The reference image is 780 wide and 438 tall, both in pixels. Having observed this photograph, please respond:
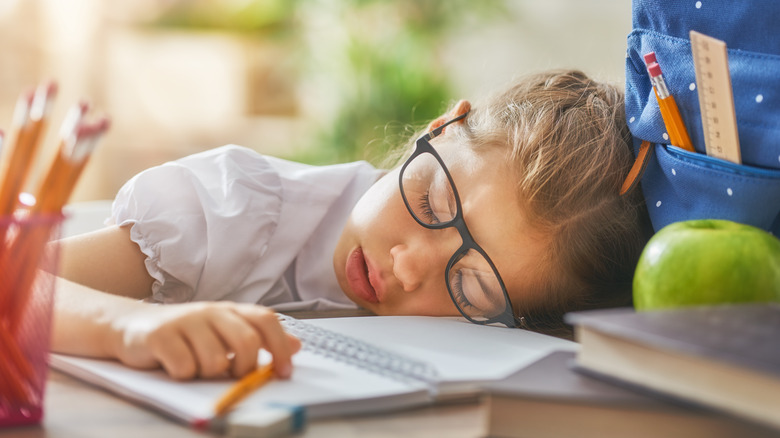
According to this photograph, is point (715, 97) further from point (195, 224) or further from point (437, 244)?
point (195, 224)

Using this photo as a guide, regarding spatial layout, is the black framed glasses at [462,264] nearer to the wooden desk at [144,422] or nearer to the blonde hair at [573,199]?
the blonde hair at [573,199]

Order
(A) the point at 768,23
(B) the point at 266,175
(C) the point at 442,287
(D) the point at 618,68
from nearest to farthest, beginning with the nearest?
(A) the point at 768,23 < (C) the point at 442,287 < (B) the point at 266,175 < (D) the point at 618,68

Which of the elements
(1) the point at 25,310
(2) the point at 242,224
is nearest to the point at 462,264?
(2) the point at 242,224

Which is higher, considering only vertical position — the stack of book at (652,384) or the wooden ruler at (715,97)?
the wooden ruler at (715,97)

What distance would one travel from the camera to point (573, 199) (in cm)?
90

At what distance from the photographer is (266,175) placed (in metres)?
1.01

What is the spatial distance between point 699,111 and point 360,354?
1.49 ft

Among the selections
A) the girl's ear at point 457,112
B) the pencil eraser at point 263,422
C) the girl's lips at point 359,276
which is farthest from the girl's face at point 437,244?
the pencil eraser at point 263,422

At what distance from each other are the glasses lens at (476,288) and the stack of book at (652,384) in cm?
34

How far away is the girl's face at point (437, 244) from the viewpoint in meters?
0.86

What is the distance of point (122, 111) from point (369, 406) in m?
3.90

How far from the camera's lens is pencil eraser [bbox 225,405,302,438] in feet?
1.50

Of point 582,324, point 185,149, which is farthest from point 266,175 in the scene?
point 185,149

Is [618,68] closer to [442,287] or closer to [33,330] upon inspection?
[442,287]
